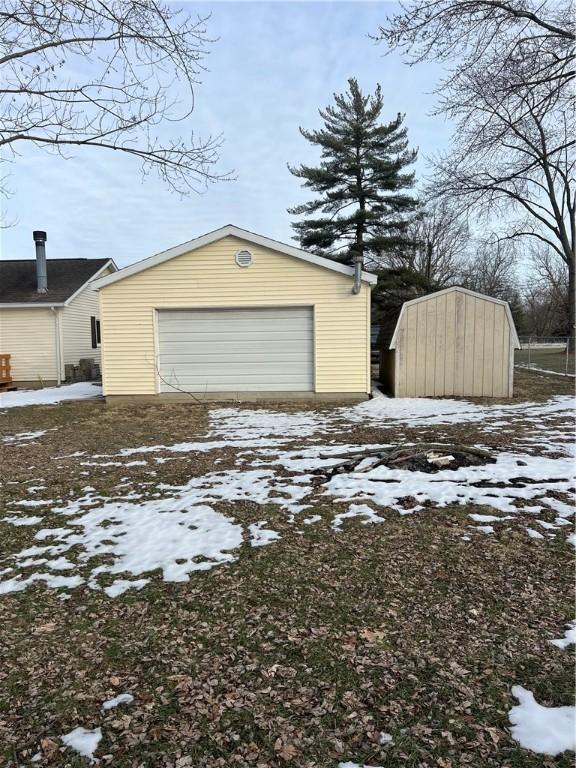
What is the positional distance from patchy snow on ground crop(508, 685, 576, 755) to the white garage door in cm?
995

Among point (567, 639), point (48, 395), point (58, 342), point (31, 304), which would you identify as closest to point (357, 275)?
point (48, 395)

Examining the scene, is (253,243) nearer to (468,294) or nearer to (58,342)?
(468,294)

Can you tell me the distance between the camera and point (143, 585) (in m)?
3.17

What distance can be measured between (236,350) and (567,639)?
1007 cm

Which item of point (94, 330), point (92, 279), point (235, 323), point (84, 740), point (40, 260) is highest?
point (40, 260)

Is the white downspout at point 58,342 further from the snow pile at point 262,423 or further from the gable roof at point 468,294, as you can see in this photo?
the gable roof at point 468,294

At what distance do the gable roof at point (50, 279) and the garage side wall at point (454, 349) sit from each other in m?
11.7

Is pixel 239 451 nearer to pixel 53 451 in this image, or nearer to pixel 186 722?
pixel 53 451

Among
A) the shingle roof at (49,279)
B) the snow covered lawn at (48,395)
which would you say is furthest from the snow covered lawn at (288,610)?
the shingle roof at (49,279)

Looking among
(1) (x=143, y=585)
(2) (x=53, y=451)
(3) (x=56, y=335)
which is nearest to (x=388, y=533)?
(1) (x=143, y=585)

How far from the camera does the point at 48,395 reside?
1410 cm

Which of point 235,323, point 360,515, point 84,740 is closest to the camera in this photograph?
point 84,740

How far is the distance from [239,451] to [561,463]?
3939 millimetres

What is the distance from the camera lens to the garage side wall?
37.5ft
